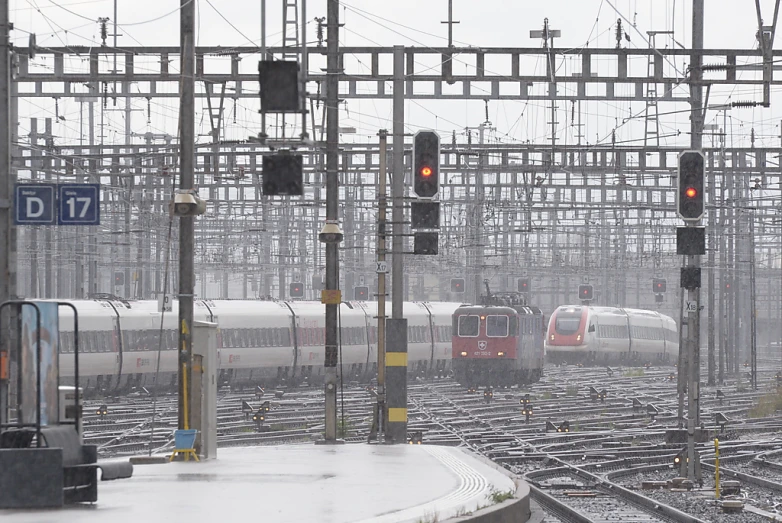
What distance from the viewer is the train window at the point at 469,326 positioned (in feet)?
155

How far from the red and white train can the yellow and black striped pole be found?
2485 centimetres

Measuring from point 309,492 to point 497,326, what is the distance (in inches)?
1345

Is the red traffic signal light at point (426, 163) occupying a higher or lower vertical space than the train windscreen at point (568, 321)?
higher

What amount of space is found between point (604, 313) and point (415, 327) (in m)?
16.4

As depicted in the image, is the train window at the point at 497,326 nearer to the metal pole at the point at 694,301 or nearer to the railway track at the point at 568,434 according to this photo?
the railway track at the point at 568,434

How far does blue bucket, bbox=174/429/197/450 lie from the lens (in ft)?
57.0

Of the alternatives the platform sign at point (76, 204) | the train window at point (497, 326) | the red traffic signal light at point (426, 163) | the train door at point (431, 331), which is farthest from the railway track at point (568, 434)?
the platform sign at point (76, 204)

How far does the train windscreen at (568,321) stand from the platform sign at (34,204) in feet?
170

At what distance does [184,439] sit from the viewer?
1739cm

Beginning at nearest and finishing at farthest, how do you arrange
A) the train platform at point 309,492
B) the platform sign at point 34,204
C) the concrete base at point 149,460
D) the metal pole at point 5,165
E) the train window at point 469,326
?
1. the train platform at point 309,492
2. the metal pole at point 5,165
3. the platform sign at point 34,204
4. the concrete base at point 149,460
5. the train window at point 469,326

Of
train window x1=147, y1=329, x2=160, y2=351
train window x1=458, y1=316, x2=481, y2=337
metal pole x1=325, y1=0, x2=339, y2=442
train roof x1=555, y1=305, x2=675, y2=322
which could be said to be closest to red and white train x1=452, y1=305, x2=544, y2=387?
train window x1=458, y1=316, x2=481, y2=337

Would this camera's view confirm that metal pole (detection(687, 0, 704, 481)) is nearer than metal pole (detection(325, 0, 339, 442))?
No

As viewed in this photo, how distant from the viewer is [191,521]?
35.3ft

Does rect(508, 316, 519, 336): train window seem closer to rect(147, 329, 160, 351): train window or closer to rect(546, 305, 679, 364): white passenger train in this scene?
rect(147, 329, 160, 351): train window
